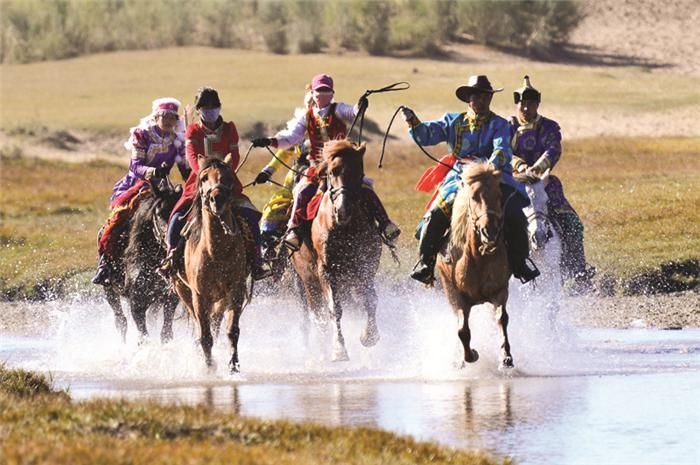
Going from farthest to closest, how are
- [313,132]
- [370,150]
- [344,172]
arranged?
[370,150]
[313,132]
[344,172]

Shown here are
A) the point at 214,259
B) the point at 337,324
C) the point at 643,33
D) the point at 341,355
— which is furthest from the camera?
the point at 643,33

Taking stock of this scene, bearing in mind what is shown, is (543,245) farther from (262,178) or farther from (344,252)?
(262,178)

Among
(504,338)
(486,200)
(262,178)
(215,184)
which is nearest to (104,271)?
(262,178)

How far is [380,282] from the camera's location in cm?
2539

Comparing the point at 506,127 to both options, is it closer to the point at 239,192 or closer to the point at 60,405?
the point at 239,192

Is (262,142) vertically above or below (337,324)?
above

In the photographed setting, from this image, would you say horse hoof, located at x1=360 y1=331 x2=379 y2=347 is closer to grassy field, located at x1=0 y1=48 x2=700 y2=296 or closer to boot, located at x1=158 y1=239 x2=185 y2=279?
boot, located at x1=158 y1=239 x2=185 y2=279

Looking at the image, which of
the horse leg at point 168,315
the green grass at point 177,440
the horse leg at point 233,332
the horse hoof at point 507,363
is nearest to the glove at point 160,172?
the horse leg at point 168,315

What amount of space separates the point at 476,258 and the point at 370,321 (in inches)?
87.7

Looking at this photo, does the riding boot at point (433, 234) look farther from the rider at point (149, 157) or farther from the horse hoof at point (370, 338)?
the rider at point (149, 157)

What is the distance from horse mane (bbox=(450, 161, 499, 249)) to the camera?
1497 centimetres

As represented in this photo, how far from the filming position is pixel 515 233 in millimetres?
15727

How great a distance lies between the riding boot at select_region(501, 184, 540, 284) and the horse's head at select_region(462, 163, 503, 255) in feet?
2.03

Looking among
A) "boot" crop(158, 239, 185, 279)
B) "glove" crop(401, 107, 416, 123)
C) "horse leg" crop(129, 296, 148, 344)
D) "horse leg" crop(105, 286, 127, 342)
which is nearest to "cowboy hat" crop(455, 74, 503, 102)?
"glove" crop(401, 107, 416, 123)
